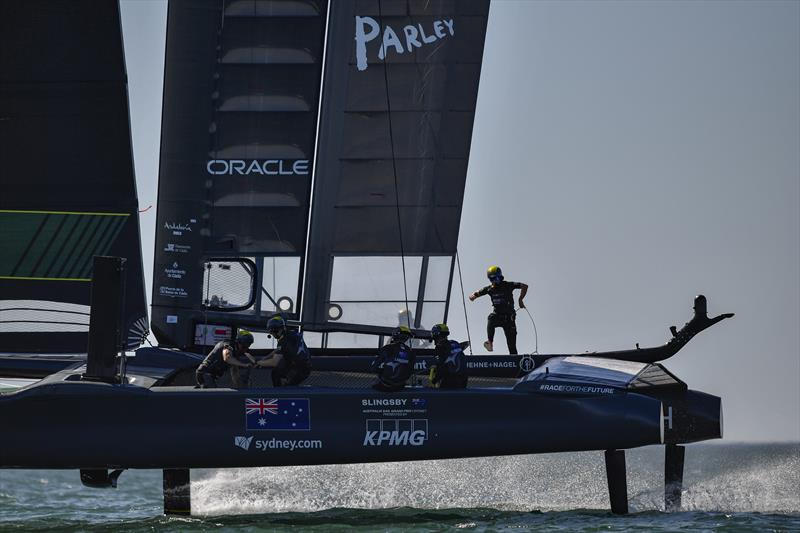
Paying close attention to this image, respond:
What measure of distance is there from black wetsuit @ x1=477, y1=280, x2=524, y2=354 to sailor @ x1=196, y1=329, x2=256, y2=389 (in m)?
3.13

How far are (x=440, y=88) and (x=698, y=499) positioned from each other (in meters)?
5.13

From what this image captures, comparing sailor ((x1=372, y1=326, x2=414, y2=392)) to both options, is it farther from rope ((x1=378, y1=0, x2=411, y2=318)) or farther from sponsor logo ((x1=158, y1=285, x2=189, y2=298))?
sponsor logo ((x1=158, y1=285, x2=189, y2=298))

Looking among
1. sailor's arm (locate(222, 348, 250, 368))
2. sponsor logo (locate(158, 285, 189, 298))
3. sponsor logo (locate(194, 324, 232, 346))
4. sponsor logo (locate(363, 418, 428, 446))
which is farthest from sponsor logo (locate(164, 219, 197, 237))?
sponsor logo (locate(363, 418, 428, 446))

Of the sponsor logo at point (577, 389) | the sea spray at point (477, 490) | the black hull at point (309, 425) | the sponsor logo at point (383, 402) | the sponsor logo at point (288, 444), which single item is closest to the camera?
the black hull at point (309, 425)

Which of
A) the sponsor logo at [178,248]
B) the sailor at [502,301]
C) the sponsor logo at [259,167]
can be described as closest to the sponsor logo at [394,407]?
the sailor at [502,301]

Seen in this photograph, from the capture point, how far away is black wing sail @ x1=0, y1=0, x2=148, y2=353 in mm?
14461

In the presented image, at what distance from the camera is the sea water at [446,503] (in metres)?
13.0

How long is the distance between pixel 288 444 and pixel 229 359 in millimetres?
1034

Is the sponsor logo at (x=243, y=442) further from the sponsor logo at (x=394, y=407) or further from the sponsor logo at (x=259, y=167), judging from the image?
the sponsor logo at (x=259, y=167)

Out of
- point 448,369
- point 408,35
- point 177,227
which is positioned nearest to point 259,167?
point 177,227

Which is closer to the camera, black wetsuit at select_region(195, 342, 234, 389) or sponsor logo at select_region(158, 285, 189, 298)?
black wetsuit at select_region(195, 342, 234, 389)

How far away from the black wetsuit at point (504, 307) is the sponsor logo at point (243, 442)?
375 centimetres

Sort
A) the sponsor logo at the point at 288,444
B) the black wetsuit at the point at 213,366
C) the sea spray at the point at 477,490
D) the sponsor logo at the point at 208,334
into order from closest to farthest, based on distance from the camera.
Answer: the sponsor logo at the point at 288,444 < the black wetsuit at the point at 213,366 < the sea spray at the point at 477,490 < the sponsor logo at the point at 208,334

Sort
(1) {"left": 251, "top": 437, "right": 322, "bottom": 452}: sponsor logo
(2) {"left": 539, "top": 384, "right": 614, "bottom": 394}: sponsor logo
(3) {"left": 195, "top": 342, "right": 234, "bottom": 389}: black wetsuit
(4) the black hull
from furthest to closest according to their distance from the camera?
(3) {"left": 195, "top": 342, "right": 234, "bottom": 389}: black wetsuit, (2) {"left": 539, "top": 384, "right": 614, "bottom": 394}: sponsor logo, (1) {"left": 251, "top": 437, "right": 322, "bottom": 452}: sponsor logo, (4) the black hull
